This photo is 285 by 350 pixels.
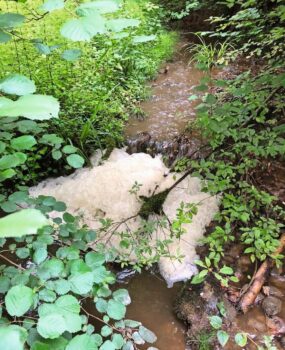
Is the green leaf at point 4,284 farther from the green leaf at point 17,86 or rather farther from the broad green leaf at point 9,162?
the green leaf at point 17,86

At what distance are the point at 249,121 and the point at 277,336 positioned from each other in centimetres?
184

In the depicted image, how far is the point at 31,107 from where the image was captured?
66 cm

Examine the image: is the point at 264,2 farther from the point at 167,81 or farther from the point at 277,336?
the point at 277,336

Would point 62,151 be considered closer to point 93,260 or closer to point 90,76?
point 93,260

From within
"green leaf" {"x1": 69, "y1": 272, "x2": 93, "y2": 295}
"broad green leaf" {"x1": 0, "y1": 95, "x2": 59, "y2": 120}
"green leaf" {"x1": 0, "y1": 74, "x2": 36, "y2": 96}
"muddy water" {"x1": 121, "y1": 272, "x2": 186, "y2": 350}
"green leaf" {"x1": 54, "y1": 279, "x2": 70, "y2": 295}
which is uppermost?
"broad green leaf" {"x1": 0, "y1": 95, "x2": 59, "y2": 120}

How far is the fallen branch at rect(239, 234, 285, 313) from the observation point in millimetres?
2840

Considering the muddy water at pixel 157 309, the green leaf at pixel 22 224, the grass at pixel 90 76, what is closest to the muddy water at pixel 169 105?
the grass at pixel 90 76

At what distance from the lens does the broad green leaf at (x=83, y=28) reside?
0.82m

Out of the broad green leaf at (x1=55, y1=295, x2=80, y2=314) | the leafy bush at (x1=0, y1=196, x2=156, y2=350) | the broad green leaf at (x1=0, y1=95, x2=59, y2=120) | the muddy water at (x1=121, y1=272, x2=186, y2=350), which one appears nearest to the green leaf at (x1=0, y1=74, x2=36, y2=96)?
the broad green leaf at (x1=0, y1=95, x2=59, y2=120)

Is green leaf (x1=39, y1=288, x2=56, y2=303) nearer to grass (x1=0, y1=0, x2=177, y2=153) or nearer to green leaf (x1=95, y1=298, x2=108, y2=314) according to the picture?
green leaf (x1=95, y1=298, x2=108, y2=314)

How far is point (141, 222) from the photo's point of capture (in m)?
3.33

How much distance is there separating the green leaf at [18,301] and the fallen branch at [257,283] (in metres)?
2.21

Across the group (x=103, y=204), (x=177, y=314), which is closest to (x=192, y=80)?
(x=103, y=204)

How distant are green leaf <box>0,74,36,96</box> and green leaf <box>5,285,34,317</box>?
0.55 meters
